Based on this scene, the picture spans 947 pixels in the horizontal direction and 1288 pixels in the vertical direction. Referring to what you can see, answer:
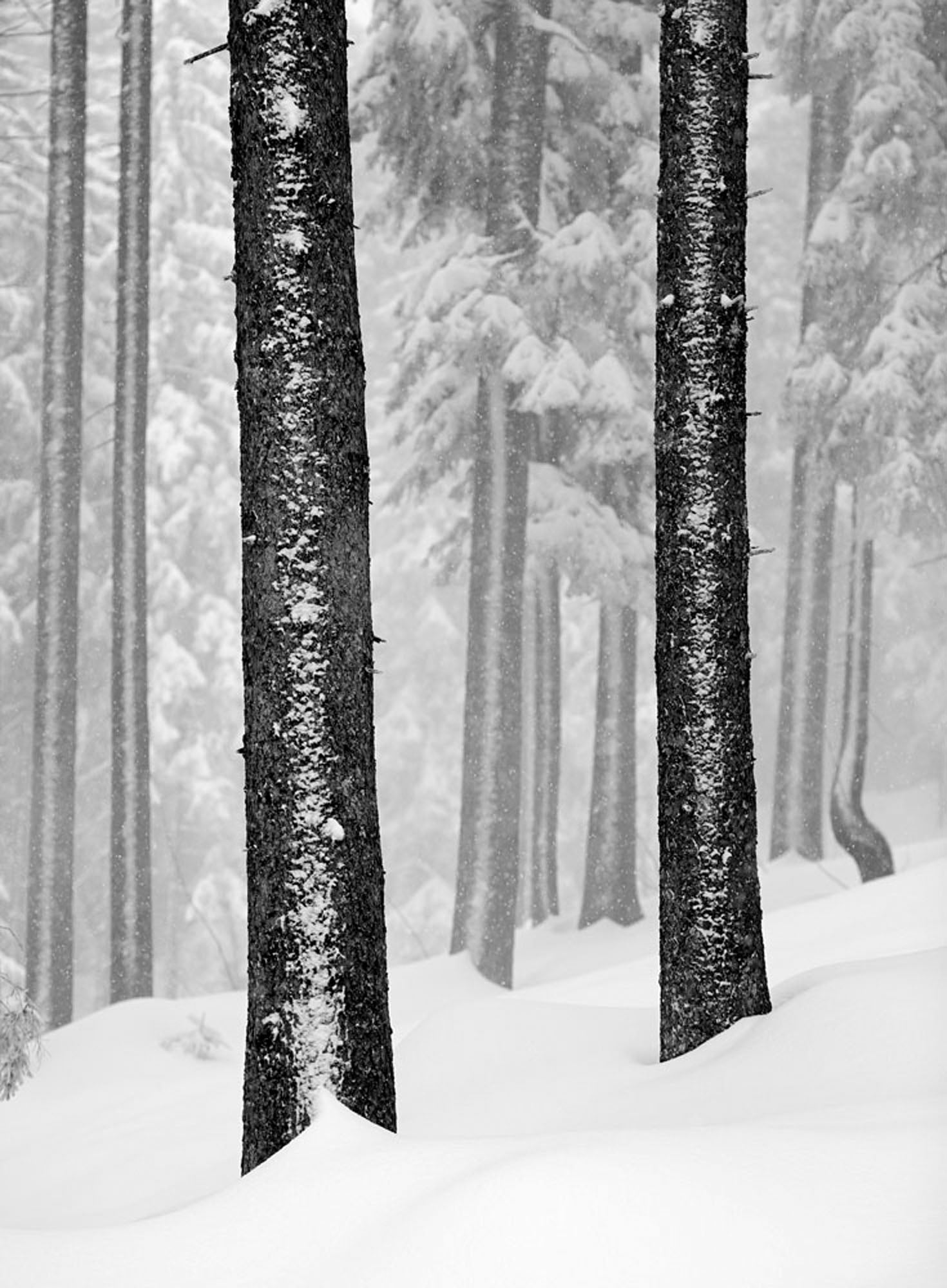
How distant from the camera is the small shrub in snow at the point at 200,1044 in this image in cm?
974

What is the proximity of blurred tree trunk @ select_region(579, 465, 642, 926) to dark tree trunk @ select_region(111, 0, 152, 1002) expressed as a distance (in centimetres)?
586

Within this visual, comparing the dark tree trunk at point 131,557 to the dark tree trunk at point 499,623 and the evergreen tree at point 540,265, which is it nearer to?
the evergreen tree at point 540,265

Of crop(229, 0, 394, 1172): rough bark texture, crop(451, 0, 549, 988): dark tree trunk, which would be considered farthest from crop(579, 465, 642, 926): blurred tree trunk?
crop(229, 0, 394, 1172): rough bark texture

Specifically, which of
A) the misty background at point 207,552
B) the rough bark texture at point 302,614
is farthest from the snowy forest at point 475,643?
the misty background at point 207,552

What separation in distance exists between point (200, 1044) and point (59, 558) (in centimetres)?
603

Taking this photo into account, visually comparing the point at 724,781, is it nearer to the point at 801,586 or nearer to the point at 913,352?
the point at 913,352

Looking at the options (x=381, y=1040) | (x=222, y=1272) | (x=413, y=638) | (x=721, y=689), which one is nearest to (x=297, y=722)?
(x=381, y=1040)

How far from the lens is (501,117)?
1367 cm

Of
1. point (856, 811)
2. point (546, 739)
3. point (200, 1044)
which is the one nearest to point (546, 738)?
point (546, 739)

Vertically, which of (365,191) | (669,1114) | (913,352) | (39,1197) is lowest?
(39,1197)

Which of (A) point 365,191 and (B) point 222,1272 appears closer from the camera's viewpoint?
(B) point 222,1272

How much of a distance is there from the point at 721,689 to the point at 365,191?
27.1 meters

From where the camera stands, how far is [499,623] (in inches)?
530

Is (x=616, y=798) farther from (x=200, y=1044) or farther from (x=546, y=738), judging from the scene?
(x=200, y=1044)
